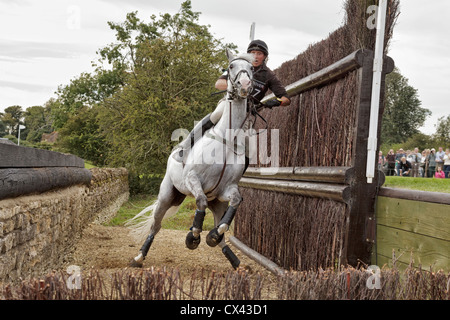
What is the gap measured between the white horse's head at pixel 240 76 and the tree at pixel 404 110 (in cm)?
3544

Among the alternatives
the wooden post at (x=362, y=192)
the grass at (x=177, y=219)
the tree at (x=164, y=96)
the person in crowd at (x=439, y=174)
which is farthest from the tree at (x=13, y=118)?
the wooden post at (x=362, y=192)

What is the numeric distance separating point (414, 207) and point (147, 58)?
17934 millimetres

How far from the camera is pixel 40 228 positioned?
504 cm

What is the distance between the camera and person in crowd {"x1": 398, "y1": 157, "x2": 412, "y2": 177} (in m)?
14.7

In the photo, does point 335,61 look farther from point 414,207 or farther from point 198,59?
point 198,59

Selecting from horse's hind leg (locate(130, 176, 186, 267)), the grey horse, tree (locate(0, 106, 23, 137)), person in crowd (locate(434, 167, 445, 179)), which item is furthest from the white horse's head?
tree (locate(0, 106, 23, 137))

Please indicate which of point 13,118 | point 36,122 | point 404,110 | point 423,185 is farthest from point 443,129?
point 13,118

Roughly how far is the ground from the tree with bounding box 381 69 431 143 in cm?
3268

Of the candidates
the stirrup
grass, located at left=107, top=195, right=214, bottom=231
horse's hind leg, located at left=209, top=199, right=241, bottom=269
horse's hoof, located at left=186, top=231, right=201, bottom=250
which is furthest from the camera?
grass, located at left=107, top=195, right=214, bottom=231

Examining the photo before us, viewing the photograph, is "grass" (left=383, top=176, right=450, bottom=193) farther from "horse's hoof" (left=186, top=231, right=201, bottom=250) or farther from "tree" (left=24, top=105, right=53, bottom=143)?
"tree" (left=24, top=105, right=53, bottom=143)

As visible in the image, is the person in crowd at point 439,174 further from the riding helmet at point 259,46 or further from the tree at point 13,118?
the tree at point 13,118

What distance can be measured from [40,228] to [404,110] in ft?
131

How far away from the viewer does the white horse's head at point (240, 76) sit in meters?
4.38
